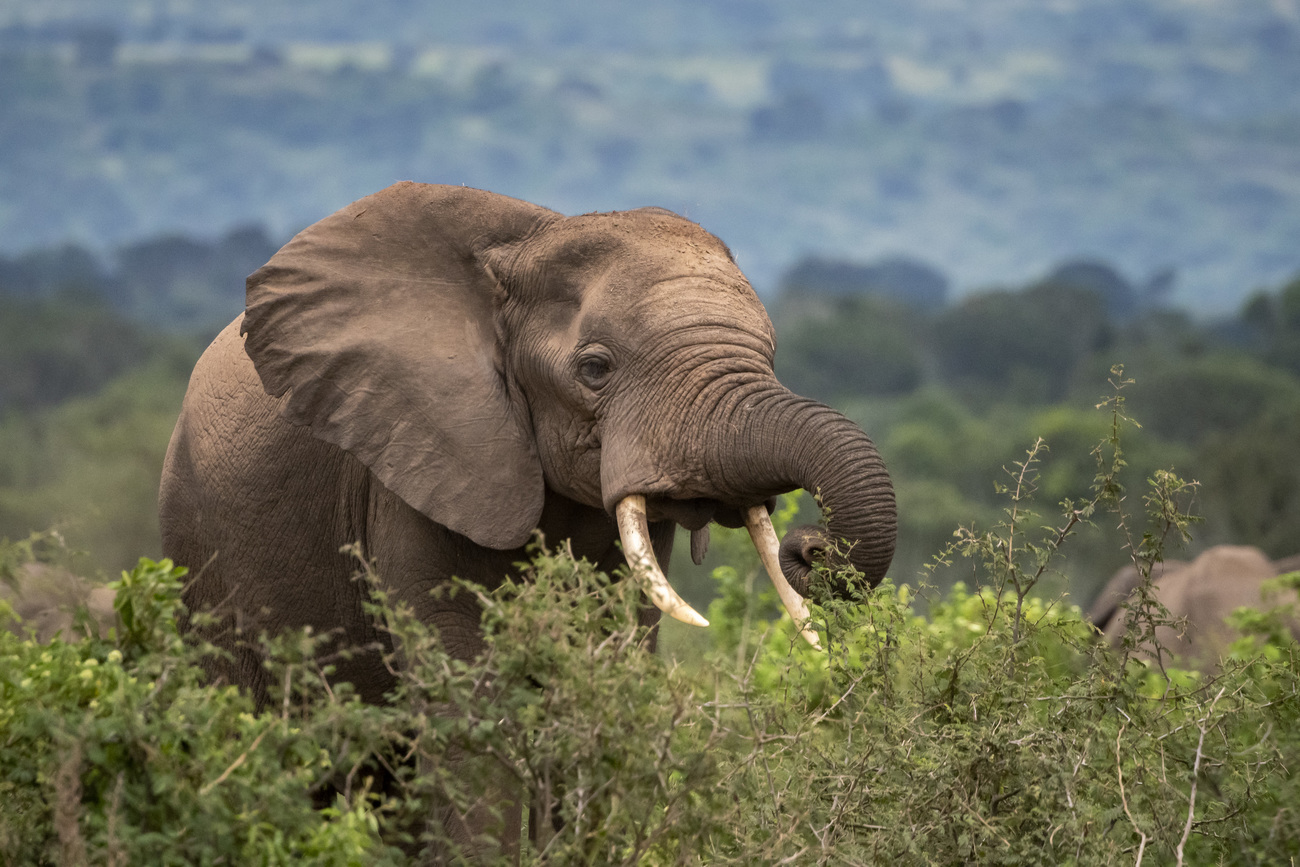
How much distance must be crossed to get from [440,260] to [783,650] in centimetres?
369

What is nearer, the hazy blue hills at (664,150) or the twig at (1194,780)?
the twig at (1194,780)

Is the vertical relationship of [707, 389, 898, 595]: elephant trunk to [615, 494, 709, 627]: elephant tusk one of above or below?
above

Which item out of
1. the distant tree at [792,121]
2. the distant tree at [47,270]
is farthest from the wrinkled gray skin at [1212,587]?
the distant tree at [792,121]

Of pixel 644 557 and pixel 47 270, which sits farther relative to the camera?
pixel 47 270

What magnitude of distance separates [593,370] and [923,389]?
93709mm

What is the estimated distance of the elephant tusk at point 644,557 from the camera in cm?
404

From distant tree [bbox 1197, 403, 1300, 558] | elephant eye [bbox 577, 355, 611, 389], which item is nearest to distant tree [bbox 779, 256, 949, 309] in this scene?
distant tree [bbox 1197, 403, 1300, 558]

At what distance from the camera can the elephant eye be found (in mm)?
4629

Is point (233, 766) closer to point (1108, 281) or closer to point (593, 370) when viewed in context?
point (593, 370)

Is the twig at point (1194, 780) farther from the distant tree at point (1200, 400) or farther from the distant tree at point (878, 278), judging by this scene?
the distant tree at point (878, 278)

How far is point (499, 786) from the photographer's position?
3.66 meters

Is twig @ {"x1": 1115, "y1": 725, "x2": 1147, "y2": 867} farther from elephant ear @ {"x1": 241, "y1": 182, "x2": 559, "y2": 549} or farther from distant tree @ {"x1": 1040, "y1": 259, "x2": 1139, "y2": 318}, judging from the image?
distant tree @ {"x1": 1040, "y1": 259, "x2": 1139, "y2": 318}

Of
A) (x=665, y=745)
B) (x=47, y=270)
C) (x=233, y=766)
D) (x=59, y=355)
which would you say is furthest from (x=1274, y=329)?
(x=47, y=270)

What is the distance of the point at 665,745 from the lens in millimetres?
3488
